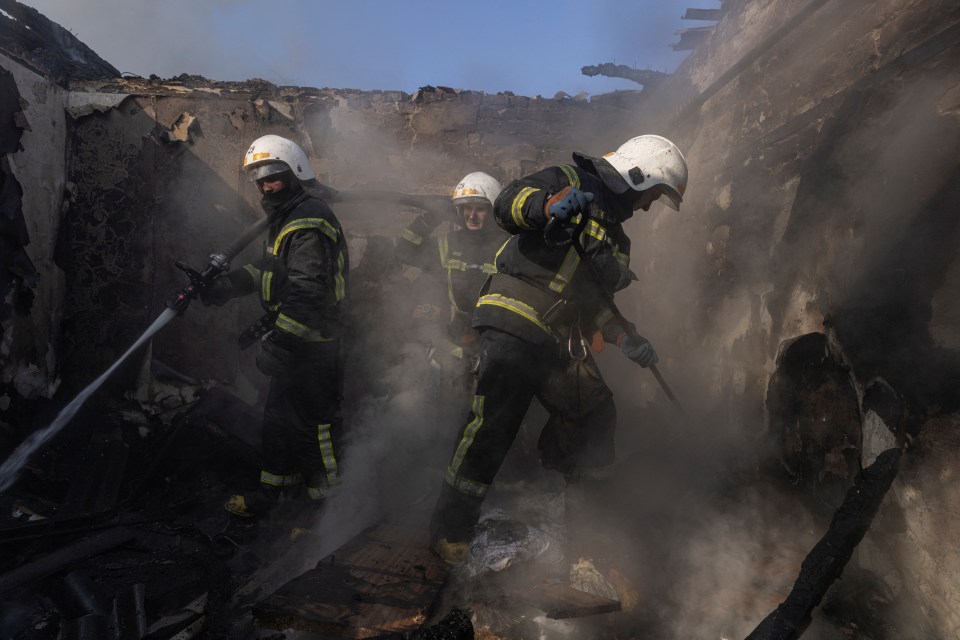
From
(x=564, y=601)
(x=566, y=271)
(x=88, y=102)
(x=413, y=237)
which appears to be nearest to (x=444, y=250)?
(x=413, y=237)

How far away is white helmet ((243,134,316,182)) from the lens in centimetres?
362

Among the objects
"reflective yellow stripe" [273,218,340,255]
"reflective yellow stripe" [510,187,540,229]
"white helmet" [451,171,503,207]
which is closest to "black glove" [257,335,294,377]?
"reflective yellow stripe" [273,218,340,255]

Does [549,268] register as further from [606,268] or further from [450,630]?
[450,630]

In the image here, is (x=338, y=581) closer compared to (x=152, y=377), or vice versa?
(x=338, y=581)

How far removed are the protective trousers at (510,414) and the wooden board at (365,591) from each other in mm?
232

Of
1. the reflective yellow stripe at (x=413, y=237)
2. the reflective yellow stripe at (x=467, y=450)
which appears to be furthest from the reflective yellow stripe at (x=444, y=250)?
the reflective yellow stripe at (x=467, y=450)

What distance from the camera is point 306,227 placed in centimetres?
337

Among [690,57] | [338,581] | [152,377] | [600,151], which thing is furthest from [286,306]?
[690,57]

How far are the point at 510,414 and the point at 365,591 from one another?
112 centimetres

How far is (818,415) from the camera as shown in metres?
2.76

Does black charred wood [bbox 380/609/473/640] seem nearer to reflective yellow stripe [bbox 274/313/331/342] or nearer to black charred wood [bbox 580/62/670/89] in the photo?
reflective yellow stripe [bbox 274/313/331/342]

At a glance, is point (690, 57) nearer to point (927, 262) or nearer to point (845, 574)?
point (927, 262)

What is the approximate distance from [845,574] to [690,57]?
461cm

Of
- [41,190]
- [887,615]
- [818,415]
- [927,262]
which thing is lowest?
[887,615]
